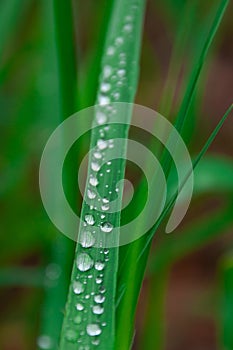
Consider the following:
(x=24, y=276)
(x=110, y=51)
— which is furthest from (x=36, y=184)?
(x=110, y=51)

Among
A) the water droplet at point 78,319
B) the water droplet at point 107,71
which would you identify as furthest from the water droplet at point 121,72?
the water droplet at point 78,319

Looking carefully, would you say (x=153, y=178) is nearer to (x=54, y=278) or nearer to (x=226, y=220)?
(x=54, y=278)

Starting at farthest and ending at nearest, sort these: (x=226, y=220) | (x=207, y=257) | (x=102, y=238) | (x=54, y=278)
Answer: (x=207, y=257) < (x=226, y=220) < (x=54, y=278) < (x=102, y=238)

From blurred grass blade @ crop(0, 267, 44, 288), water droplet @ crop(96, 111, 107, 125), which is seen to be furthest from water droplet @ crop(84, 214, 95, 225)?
blurred grass blade @ crop(0, 267, 44, 288)

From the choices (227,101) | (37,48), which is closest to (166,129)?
(37,48)

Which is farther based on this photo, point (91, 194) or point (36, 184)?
point (36, 184)

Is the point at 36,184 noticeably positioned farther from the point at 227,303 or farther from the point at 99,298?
the point at 99,298

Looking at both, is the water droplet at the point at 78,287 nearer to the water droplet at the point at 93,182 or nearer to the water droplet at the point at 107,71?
the water droplet at the point at 93,182

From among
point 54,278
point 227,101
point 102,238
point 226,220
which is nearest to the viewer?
point 102,238
